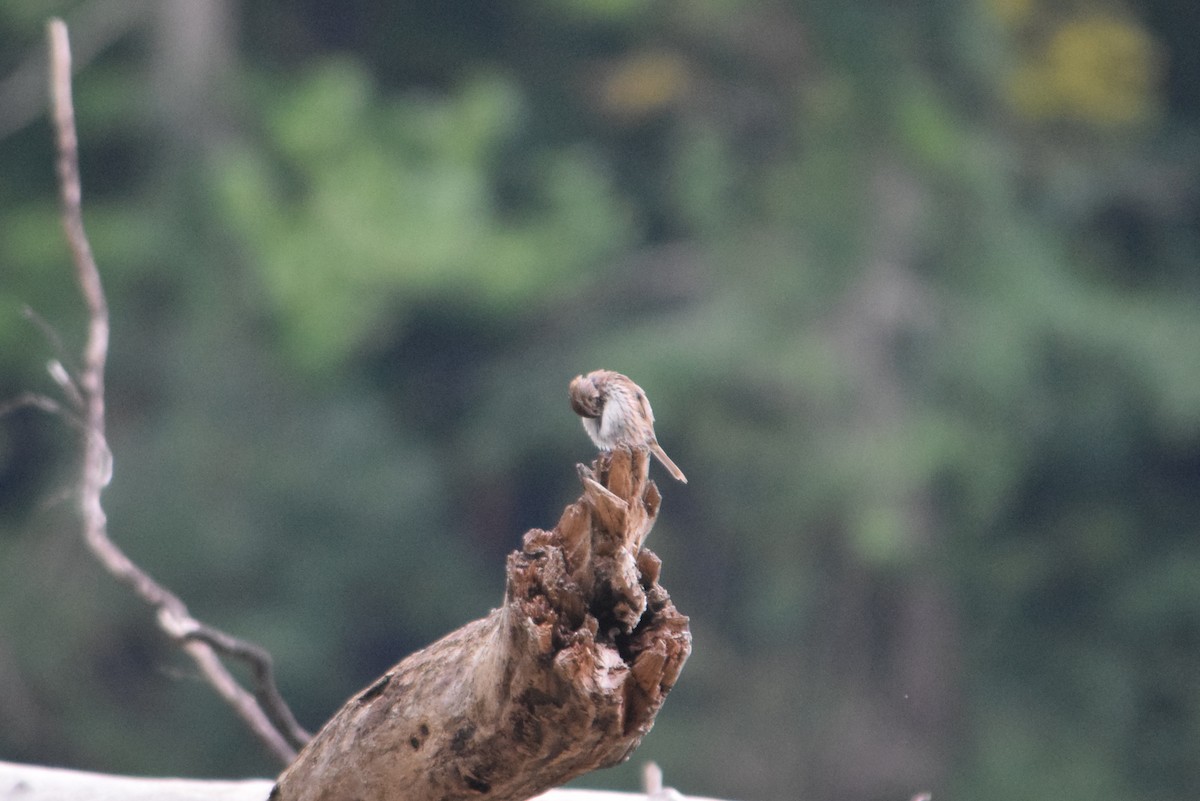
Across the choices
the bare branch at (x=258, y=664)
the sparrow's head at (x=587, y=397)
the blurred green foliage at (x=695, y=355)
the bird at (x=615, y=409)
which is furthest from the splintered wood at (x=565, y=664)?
the blurred green foliage at (x=695, y=355)

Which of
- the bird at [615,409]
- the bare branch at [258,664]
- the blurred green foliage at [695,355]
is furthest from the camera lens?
the blurred green foliage at [695,355]

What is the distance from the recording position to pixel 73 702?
23.0 feet

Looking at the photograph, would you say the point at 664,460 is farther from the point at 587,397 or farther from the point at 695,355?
the point at 695,355

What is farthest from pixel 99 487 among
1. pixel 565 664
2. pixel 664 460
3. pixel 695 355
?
pixel 695 355

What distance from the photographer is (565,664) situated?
1.11 meters

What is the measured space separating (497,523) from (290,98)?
3.10m

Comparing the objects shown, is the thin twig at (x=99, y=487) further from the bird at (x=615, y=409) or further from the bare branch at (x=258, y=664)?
the bird at (x=615, y=409)

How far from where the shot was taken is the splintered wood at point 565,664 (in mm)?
1133

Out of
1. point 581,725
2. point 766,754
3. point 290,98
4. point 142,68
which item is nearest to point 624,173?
point 290,98

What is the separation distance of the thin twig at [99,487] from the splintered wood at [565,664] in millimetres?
667

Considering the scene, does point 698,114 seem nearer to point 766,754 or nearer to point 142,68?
point 142,68

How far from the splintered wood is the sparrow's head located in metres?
0.17

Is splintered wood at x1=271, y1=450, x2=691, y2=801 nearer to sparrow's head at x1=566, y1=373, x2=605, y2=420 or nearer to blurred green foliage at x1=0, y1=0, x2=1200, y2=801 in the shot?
sparrow's head at x1=566, y1=373, x2=605, y2=420

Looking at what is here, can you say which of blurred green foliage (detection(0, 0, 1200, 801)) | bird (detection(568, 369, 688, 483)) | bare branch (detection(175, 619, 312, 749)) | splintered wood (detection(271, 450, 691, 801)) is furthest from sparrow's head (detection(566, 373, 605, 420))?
blurred green foliage (detection(0, 0, 1200, 801))
